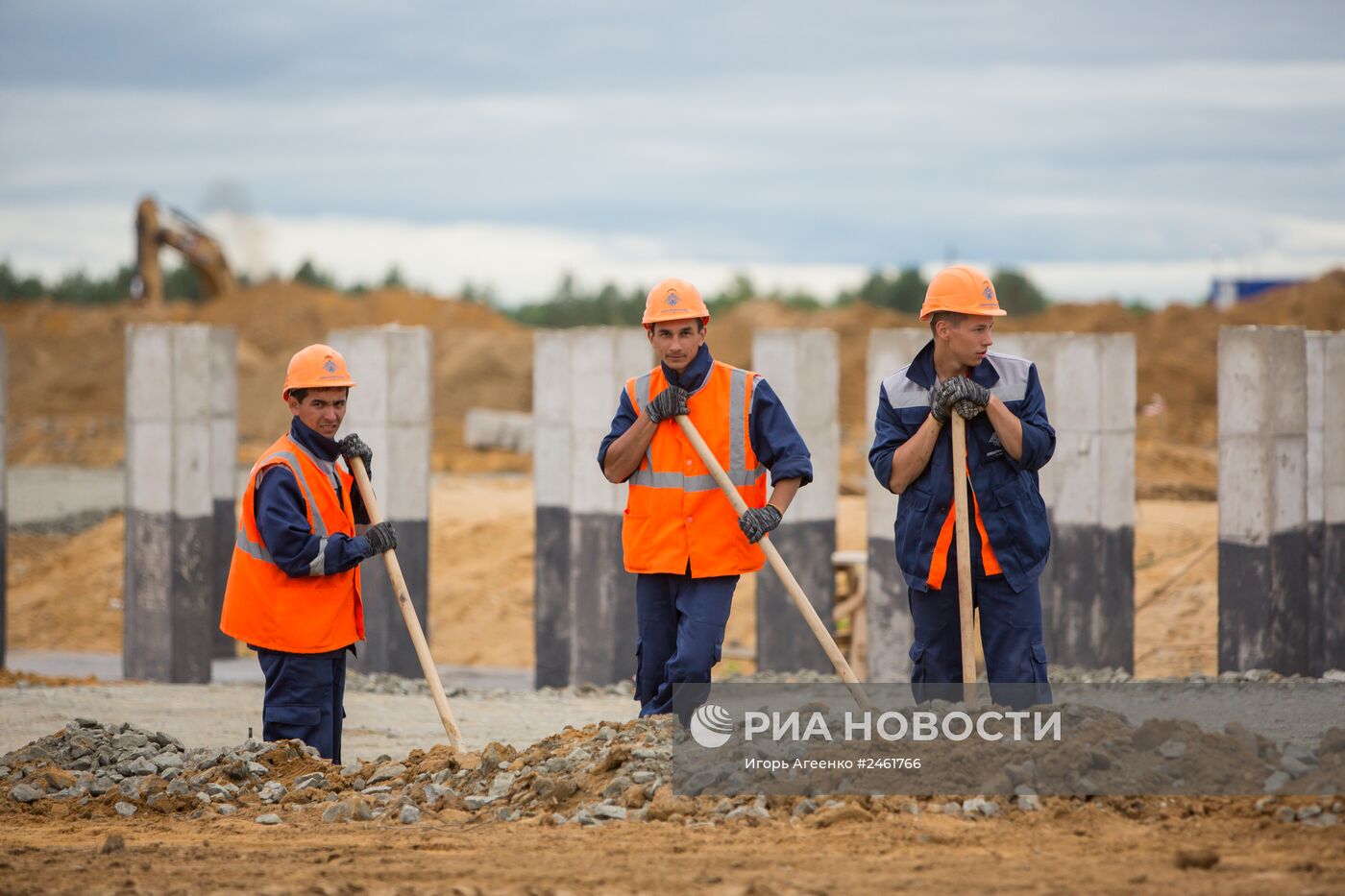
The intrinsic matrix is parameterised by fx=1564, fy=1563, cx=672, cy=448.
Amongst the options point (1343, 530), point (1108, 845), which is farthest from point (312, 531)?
point (1343, 530)

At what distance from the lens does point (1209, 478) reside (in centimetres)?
2005

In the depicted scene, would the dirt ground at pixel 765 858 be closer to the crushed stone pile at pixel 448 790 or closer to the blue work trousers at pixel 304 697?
the crushed stone pile at pixel 448 790

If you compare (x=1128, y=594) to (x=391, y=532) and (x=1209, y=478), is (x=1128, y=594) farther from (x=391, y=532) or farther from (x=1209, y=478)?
(x=1209, y=478)

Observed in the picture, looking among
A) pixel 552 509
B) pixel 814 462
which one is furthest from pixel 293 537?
pixel 552 509

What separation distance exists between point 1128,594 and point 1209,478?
1149cm

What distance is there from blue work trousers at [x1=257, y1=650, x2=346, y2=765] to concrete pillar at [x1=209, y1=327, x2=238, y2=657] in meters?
4.59

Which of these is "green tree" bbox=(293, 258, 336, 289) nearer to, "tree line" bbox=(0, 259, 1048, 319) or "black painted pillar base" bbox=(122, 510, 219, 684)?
"tree line" bbox=(0, 259, 1048, 319)

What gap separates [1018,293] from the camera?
43.9 metres

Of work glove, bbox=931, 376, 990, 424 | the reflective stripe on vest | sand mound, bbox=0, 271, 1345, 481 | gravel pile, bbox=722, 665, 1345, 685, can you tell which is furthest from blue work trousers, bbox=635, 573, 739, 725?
sand mound, bbox=0, 271, 1345, 481

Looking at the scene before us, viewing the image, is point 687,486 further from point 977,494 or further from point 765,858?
point 765,858

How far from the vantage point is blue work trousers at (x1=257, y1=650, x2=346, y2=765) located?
585 centimetres

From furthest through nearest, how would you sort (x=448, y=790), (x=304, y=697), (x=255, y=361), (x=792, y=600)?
(x=255, y=361)
(x=792, y=600)
(x=304, y=697)
(x=448, y=790)

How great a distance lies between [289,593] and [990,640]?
255 centimetres

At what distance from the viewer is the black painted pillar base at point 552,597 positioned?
1051cm
